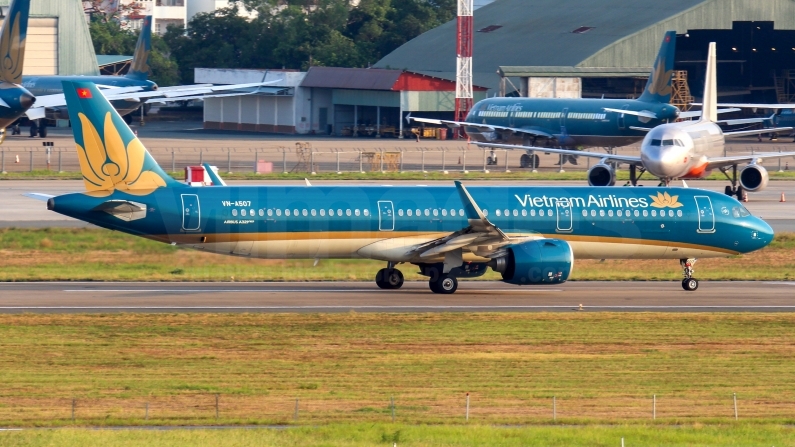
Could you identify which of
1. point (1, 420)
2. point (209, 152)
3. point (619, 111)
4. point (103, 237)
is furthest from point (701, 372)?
point (209, 152)

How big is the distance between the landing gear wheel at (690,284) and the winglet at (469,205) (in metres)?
7.91

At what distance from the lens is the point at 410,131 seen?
375ft

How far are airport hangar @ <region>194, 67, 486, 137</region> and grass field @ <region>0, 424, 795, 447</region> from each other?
310 ft

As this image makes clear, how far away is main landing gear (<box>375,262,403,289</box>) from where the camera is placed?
3788 cm

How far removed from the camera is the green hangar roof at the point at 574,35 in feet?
367

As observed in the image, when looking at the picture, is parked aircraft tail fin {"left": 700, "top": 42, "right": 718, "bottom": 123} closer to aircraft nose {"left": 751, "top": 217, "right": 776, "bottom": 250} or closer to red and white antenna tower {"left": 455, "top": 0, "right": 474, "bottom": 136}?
aircraft nose {"left": 751, "top": 217, "right": 776, "bottom": 250}

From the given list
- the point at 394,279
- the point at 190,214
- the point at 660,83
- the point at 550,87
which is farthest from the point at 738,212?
the point at 550,87

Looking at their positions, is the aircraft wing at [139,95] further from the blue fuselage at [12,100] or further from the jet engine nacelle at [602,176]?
the jet engine nacelle at [602,176]

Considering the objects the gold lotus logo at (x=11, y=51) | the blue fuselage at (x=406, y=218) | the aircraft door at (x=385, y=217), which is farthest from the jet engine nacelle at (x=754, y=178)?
the gold lotus logo at (x=11, y=51)

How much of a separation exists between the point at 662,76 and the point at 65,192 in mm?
44597

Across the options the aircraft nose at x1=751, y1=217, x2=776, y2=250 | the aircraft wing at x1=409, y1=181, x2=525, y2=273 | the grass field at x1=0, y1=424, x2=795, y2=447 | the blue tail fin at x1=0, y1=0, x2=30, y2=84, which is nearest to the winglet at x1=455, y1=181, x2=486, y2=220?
the aircraft wing at x1=409, y1=181, x2=525, y2=273

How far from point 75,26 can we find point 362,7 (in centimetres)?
3692

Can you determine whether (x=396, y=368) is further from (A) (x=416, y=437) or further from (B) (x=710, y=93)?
(B) (x=710, y=93)

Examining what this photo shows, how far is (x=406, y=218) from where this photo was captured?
36.7 m
